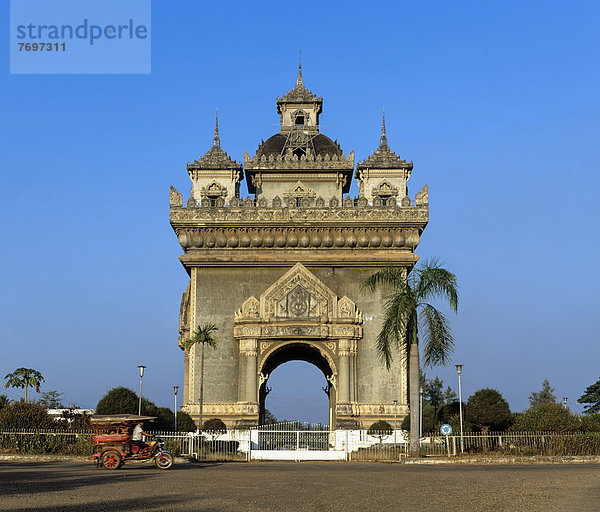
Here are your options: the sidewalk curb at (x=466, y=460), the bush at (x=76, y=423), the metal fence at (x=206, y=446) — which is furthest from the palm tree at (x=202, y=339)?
the sidewalk curb at (x=466, y=460)

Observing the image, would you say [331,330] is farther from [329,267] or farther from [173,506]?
[173,506]

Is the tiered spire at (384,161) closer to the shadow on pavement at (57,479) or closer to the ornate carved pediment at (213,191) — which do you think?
the ornate carved pediment at (213,191)

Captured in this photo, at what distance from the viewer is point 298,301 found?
42.2m

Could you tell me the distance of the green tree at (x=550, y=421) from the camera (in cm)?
3194

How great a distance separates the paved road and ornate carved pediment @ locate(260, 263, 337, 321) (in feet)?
65.5

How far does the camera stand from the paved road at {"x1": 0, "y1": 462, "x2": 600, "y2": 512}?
13227mm

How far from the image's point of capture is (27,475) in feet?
67.6

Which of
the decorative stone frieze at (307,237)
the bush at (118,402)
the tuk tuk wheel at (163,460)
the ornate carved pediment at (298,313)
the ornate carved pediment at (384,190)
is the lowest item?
the tuk tuk wheel at (163,460)

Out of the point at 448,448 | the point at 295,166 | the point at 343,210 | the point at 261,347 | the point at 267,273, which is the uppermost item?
the point at 295,166

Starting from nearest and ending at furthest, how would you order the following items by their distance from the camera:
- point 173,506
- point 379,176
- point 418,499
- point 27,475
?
point 173,506 < point 418,499 < point 27,475 < point 379,176

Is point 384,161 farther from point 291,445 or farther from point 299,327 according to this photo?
point 291,445

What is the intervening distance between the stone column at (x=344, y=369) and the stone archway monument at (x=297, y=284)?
5 cm

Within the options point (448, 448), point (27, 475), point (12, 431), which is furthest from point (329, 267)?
point (27, 475)

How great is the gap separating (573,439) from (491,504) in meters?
18.7
